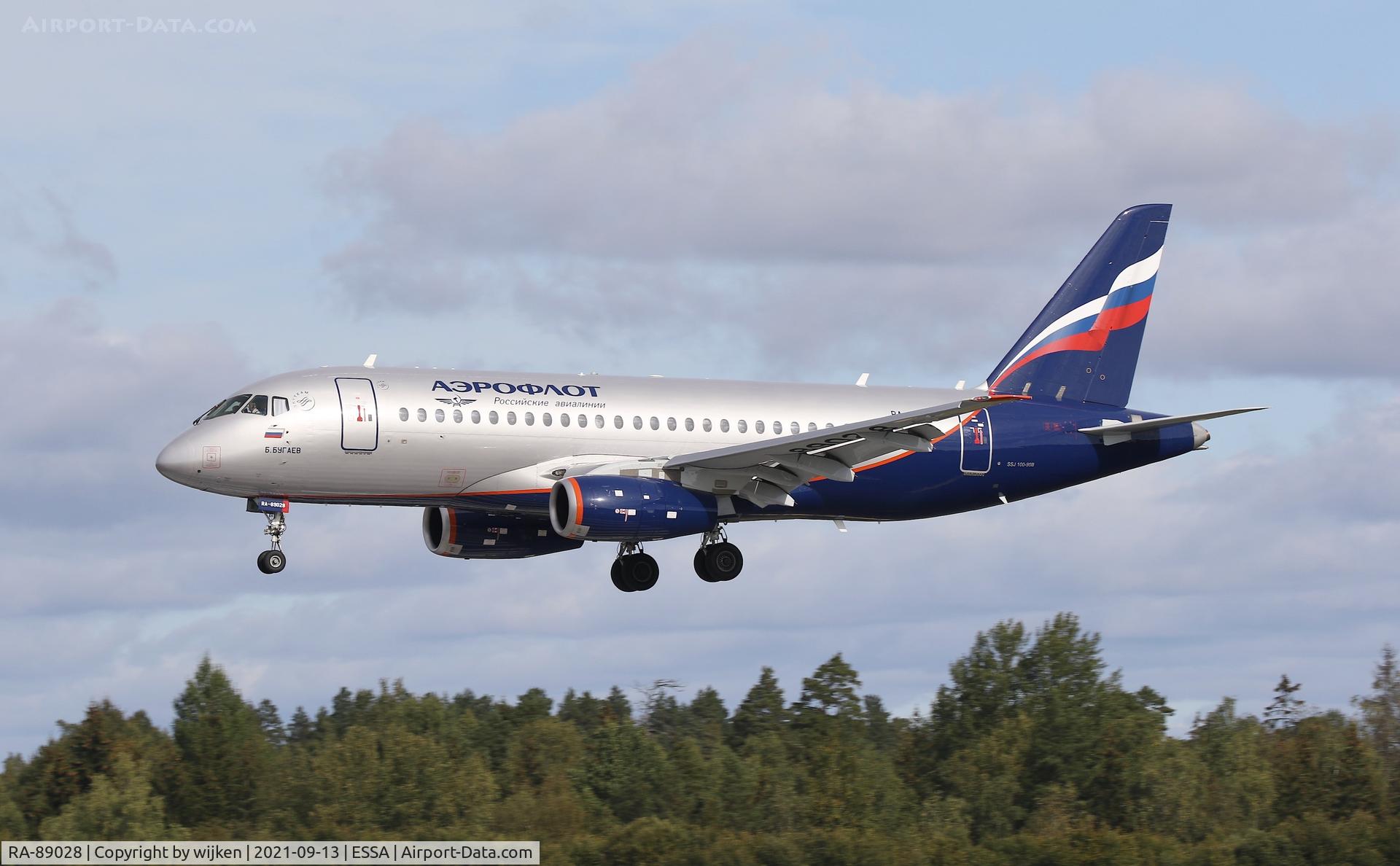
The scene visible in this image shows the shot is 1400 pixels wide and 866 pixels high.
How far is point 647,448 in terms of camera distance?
156 ft

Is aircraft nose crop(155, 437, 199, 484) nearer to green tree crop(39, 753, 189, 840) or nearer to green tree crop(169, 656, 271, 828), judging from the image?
green tree crop(39, 753, 189, 840)

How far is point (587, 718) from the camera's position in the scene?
6270 inches

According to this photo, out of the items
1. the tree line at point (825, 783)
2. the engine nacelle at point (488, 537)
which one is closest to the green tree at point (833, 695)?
the tree line at point (825, 783)

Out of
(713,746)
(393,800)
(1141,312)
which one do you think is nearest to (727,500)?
(1141,312)

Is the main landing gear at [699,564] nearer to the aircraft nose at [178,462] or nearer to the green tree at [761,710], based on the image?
the aircraft nose at [178,462]

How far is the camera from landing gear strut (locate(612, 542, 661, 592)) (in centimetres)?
5072

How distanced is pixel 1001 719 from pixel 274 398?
84871 mm

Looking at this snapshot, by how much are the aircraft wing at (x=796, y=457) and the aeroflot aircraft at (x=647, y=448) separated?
61 mm

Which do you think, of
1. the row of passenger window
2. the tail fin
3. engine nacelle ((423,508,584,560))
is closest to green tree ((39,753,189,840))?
engine nacelle ((423,508,584,560))

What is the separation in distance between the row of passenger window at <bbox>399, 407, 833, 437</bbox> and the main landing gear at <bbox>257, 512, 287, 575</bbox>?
4.36 metres

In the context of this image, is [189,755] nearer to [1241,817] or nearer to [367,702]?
[367,702]

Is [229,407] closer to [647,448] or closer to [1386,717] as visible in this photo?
[647,448]

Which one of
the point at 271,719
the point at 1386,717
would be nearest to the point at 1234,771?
the point at 1386,717

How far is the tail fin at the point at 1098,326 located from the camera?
181 feet
